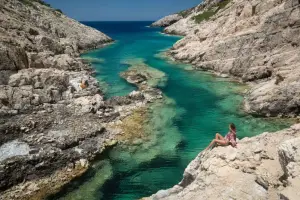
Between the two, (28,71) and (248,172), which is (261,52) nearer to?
(28,71)

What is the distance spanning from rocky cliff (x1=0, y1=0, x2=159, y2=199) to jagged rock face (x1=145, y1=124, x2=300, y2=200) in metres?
10.0

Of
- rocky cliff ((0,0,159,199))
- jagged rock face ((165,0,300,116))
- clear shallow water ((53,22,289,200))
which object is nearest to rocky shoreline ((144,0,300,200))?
jagged rock face ((165,0,300,116))

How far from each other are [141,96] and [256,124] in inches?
624

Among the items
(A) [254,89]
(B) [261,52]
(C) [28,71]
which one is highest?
(B) [261,52]

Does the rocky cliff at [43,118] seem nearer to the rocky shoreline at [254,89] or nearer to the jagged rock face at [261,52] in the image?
the rocky shoreline at [254,89]

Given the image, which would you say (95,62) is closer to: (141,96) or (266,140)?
(141,96)

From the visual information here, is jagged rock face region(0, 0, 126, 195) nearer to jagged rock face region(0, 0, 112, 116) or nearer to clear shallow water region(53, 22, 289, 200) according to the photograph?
jagged rock face region(0, 0, 112, 116)

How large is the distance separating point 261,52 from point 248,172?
3759cm

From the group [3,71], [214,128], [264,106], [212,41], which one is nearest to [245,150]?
[214,128]

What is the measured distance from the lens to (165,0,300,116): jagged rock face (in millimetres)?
33062

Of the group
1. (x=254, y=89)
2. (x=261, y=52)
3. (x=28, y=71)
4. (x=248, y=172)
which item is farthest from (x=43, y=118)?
(x=261, y=52)

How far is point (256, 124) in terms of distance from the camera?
3088cm

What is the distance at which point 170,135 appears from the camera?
29.7 m

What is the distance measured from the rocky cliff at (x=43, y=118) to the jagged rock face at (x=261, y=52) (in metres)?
16.2
